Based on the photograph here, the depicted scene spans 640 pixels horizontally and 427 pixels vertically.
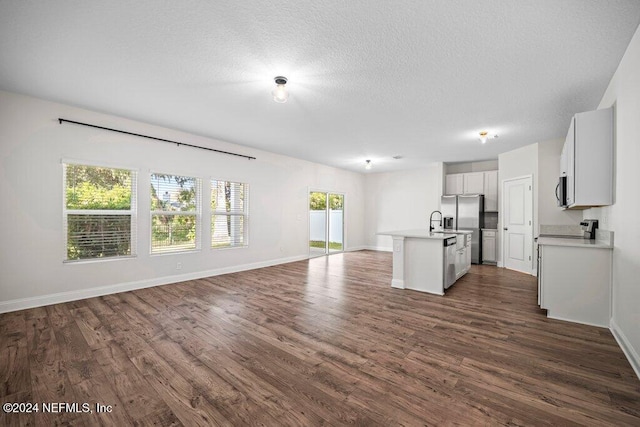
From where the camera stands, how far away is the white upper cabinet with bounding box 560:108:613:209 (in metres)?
2.79

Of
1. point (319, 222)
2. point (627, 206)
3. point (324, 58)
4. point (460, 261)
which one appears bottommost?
point (460, 261)

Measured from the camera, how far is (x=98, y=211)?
13.2 ft

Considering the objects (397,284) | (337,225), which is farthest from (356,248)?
(397,284)

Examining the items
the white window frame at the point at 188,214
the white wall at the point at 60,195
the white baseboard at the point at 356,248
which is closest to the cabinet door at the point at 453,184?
the white baseboard at the point at 356,248

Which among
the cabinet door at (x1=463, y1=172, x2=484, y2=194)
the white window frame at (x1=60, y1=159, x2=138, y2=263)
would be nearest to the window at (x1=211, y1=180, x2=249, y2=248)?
the white window frame at (x1=60, y1=159, x2=138, y2=263)

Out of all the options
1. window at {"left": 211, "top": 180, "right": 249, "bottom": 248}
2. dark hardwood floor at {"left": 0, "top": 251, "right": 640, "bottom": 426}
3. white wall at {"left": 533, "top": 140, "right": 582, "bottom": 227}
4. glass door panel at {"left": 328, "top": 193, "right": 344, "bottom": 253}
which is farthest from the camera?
glass door panel at {"left": 328, "top": 193, "right": 344, "bottom": 253}

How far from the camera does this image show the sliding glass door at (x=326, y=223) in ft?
27.3

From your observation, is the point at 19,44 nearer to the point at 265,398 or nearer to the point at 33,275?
the point at 33,275

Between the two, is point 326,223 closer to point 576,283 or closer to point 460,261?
point 460,261

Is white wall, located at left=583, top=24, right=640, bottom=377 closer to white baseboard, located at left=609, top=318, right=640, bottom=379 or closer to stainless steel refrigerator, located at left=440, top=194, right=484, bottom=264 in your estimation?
white baseboard, located at left=609, top=318, right=640, bottom=379

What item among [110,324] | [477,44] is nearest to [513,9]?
[477,44]

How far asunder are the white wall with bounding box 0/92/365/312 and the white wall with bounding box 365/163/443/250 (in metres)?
4.50

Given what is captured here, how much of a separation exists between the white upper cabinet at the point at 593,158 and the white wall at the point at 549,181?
8.82 feet

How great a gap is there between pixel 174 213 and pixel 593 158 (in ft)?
19.1
